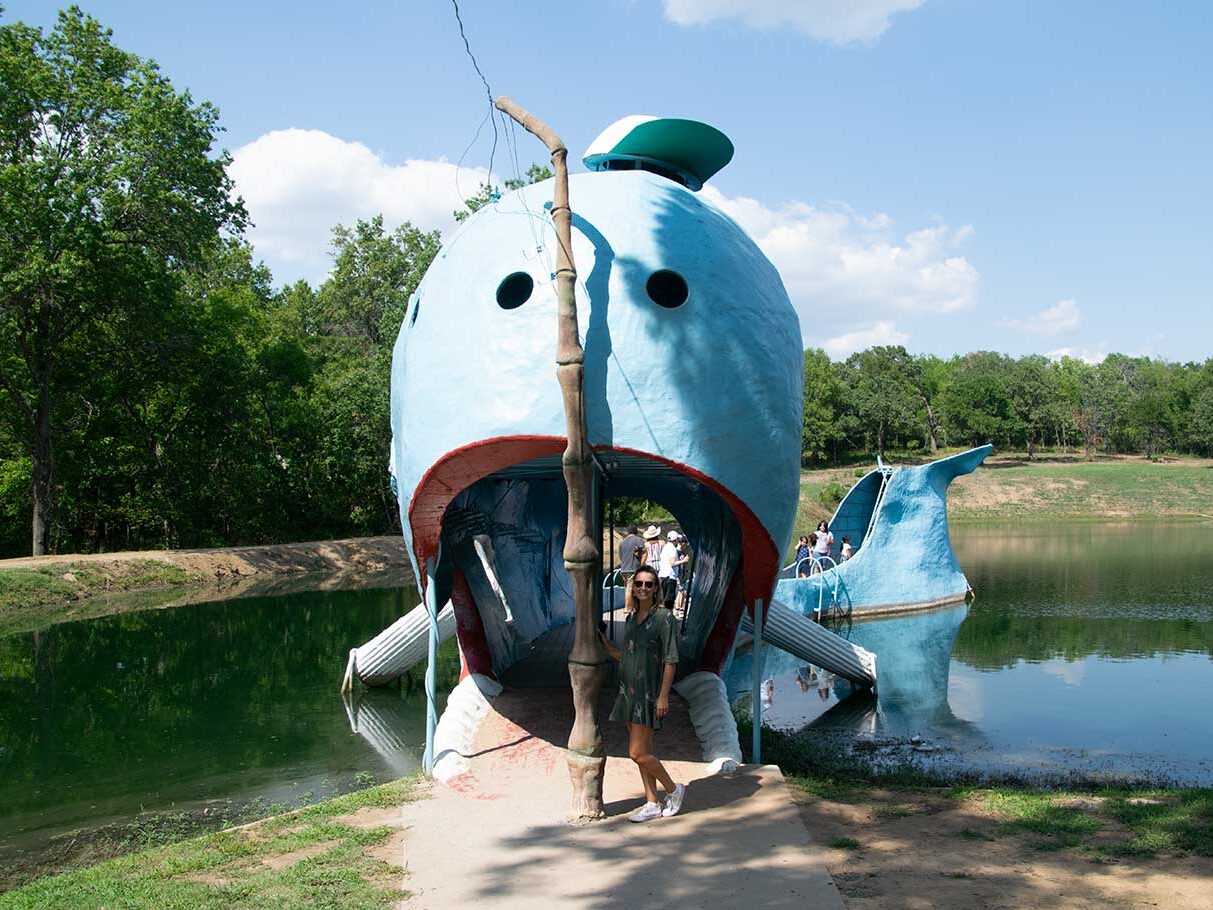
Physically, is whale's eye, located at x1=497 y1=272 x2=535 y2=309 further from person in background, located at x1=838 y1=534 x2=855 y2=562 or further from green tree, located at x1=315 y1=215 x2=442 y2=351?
green tree, located at x1=315 y1=215 x2=442 y2=351

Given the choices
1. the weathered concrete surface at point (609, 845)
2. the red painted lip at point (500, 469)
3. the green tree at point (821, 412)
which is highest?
the green tree at point (821, 412)

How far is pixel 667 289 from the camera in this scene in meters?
7.64

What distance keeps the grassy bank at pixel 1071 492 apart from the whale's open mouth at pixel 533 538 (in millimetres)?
34139

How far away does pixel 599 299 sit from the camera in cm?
721

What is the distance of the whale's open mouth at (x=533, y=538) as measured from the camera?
25.0 ft

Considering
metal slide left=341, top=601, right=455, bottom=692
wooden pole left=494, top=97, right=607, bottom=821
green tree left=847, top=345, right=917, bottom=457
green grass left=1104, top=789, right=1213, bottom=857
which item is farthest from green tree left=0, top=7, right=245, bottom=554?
green tree left=847, top=345, right=917, bottom=457

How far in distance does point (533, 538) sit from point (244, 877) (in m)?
8.54

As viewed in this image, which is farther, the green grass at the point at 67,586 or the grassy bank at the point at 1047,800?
the green grass at the point at 67,586

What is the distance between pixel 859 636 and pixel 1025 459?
169 feet

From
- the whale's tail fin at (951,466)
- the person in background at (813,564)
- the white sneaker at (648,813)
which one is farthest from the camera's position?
the person in background at (813,564)

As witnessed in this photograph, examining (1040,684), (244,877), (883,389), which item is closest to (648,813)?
(244,877)

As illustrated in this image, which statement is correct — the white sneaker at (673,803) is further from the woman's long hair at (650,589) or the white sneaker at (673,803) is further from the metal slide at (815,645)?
the metal slide at (815,645)

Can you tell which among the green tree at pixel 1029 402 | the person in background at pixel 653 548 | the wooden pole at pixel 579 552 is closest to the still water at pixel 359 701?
the person in background at pixel 653 548

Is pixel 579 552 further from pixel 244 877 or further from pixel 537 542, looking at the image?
pixel 537 542
